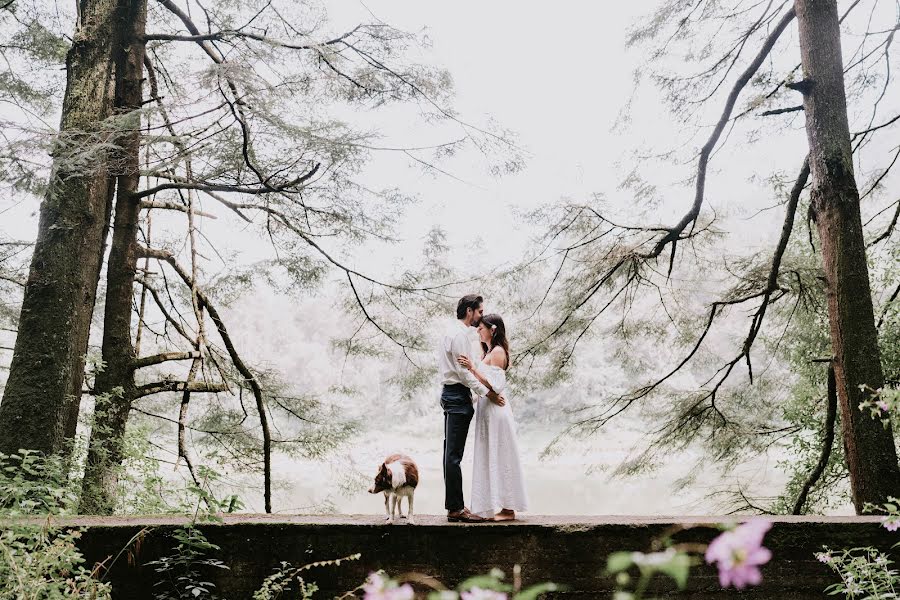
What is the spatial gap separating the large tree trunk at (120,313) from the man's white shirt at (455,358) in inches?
103

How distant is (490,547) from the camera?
3.54 m

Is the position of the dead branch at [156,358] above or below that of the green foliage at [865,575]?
above

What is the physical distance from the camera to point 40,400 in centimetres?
427

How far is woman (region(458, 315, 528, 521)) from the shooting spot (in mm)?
3900

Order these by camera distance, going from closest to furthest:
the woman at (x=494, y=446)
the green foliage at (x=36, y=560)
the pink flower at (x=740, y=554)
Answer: the pink flower at (x=740, y=554)
the green foliage at (x=36, y=560)
the woman at (x=494, y=446)

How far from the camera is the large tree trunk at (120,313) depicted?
5.07 meters

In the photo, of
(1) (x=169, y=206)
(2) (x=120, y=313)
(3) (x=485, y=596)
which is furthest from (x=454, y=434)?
(1) (x=169, y=206)

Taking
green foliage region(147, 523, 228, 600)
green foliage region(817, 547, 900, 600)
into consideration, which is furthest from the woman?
green foliage region(817, 547, 900, 600)

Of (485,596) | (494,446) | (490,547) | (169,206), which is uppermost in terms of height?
(169,206)

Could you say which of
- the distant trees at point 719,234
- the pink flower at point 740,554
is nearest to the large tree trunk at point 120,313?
the distant trees at point 719,234

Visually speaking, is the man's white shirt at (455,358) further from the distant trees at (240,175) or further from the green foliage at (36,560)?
the green foliage at (36,560)

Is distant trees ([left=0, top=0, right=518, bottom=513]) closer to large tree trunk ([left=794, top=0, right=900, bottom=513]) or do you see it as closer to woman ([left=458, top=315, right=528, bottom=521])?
woman ([left=458, top=315, right=528, bottom=521])

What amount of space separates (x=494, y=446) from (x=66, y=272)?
3129 millimetres

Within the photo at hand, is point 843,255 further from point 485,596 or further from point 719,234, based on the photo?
point 485,596
